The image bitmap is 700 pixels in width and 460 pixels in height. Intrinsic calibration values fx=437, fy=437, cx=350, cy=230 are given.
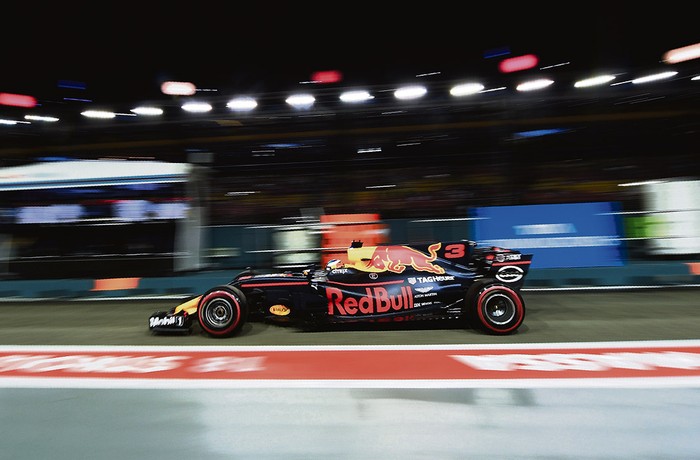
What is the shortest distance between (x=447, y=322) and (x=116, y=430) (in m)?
3.93

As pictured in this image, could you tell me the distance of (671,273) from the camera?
762 centimetres

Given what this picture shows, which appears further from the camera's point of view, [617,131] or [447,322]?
[617,131]

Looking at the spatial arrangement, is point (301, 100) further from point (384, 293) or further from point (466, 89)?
point (384, 293)

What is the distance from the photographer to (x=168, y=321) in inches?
208

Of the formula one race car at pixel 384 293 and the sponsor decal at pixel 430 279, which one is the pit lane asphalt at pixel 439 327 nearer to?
the formula one race car at pixel 384 293

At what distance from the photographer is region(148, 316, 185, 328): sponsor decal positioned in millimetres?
5270

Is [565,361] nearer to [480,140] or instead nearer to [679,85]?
[480,140]

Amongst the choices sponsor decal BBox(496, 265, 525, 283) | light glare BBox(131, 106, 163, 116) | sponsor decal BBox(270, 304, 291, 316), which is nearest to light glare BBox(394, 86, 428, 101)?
light glare BBox(131, 106, 163, 116)

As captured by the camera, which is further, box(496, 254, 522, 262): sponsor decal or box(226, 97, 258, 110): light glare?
box(226, 97, 258, 110): light glare

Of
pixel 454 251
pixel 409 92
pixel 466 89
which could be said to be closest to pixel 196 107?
pixel 409 92

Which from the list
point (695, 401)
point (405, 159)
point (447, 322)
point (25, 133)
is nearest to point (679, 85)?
point (405, 159)

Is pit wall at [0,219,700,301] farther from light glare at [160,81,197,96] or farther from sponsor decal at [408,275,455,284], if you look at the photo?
light glare at [160,81,197,96]

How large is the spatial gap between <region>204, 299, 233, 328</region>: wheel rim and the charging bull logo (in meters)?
1.72

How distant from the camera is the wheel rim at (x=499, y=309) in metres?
4.96
